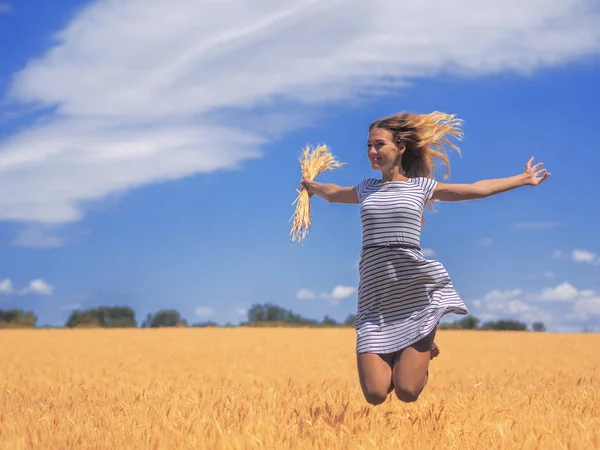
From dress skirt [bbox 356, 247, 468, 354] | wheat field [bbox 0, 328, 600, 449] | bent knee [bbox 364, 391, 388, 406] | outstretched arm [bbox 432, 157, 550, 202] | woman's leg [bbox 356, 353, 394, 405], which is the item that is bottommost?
wheat field [bbox 0, 328, 600, 449]

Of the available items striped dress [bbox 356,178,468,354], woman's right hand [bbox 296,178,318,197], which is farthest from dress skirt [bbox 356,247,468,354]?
woman's right hand [bbox 296,178,318,197]

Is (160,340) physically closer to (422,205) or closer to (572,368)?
(572,368)

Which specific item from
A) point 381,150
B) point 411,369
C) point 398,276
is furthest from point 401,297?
point 381,150

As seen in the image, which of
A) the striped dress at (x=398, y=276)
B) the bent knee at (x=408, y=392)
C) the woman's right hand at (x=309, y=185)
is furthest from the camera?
the woman's right hand at (x=309, y=185)

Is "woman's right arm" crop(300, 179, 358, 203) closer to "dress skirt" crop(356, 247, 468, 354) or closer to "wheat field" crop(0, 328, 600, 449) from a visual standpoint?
"dress skirt" crop(356, 247, 468, 354)

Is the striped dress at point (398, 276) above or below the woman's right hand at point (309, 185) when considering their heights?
below

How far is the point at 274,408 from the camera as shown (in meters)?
6.56

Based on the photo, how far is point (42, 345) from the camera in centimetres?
1975

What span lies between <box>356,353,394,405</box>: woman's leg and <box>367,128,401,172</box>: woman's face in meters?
1.43

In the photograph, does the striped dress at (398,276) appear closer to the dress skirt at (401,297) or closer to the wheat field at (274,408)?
the dress skirt at (401,297)

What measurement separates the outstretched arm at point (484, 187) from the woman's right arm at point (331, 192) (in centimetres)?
67

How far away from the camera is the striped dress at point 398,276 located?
18.3ft

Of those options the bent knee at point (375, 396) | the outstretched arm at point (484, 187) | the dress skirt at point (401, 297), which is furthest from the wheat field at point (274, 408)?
the outstretched arm at point (484, 187)

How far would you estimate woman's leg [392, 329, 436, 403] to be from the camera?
214 inches
